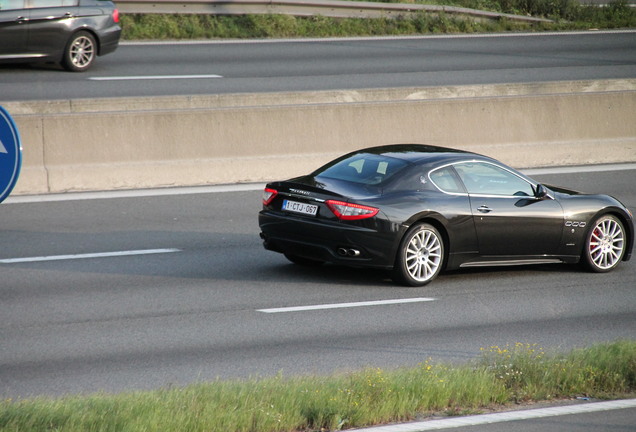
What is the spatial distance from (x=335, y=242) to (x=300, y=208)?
20.4 inches

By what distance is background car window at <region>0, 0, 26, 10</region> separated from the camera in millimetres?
21000

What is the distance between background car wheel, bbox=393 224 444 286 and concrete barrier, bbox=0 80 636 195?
19.1 feet

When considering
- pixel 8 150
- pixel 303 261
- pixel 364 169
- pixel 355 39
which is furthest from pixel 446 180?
pixel 355 39

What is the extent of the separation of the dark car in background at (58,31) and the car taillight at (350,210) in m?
12.6

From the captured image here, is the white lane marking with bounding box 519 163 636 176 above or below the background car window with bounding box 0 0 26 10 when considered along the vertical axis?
below

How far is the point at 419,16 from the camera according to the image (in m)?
30.7

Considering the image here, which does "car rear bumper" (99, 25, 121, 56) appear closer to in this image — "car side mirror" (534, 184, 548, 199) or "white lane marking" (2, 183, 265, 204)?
"white lane marking" (2, 183, 265, 204)

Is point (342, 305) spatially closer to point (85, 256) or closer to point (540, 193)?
point (540, 193)

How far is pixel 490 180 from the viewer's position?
1145 cm

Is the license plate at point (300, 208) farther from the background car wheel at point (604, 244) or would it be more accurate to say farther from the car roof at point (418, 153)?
the background car wheel at point (604, 244)

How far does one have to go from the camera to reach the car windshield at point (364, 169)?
10867 millimetres

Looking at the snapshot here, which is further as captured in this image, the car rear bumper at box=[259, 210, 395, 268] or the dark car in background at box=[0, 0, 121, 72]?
the dark car in background at box=[0, 0, 121, 72]

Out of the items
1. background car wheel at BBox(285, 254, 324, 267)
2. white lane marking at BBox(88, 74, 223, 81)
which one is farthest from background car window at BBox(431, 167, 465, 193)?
white lane marking at BBox(88, 74, 223, 81)

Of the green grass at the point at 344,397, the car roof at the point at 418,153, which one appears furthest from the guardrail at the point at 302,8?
the green grass at the point at 344,397
